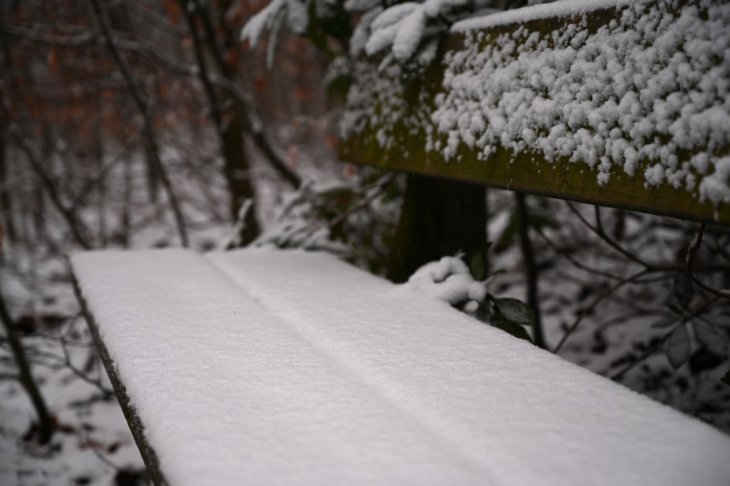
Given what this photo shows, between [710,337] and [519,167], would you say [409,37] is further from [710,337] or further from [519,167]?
[710,337]

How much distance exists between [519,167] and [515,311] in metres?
0.38

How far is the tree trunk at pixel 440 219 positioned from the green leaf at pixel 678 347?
59 cm

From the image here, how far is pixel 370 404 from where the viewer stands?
74cm

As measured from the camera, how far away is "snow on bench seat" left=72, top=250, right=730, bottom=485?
60cm

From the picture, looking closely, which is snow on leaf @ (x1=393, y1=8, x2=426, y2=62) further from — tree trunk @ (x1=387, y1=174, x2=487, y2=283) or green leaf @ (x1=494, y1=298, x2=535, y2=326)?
green leaf @ (x1=494, y1=298, x2=535, y2=326)

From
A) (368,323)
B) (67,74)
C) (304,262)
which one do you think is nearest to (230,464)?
(368,323)

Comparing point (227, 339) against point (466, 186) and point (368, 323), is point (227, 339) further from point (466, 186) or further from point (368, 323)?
point (466, 186)

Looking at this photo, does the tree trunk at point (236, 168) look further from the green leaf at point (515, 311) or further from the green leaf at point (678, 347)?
the green leaf at point (678, 347)

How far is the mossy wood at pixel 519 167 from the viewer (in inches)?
→ 30.3

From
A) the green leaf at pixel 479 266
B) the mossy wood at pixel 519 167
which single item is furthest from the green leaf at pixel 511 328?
the mossy wood at pixel 519 167

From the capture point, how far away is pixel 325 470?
598 millimetres

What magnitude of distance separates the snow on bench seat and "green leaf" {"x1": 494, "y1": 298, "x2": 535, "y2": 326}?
0.17 meters

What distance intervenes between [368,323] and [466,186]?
2.17 feet

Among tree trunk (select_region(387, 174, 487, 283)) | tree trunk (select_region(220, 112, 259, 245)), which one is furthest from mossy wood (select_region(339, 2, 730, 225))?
tree trunk (select_region(220, 112, 259, 245))
